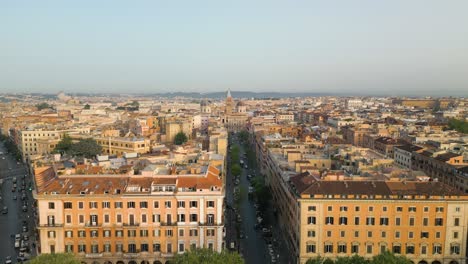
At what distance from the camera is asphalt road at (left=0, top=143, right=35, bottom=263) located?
1961 inches

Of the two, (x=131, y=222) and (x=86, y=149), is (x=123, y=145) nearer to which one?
(x=86, y=149)

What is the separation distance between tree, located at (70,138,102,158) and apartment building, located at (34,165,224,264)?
37203 millimetres

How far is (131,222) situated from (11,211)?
2896 cm

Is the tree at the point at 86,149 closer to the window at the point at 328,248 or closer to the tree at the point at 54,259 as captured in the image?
the tree at the point at 54,259

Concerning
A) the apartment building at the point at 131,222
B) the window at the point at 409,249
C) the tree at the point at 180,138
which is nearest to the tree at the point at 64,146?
the tree at the point at 180,138

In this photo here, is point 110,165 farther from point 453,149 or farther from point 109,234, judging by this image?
point 453,149

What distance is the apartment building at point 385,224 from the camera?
4291 cm

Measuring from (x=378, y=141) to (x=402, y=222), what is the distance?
47441 millimetres

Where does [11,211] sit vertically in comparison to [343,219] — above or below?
below

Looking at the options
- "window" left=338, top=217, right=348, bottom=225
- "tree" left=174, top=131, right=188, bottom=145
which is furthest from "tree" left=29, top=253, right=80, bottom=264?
"tree" left=174, top=131, right=188, bottom=145

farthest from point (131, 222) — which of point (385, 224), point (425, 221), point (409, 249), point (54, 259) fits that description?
point (425, 221)

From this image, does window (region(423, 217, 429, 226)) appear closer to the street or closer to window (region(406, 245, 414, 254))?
window (region(406, 245, 414, 254))

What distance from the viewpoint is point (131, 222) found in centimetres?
4228

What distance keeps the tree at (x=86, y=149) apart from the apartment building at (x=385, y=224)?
47742mm
